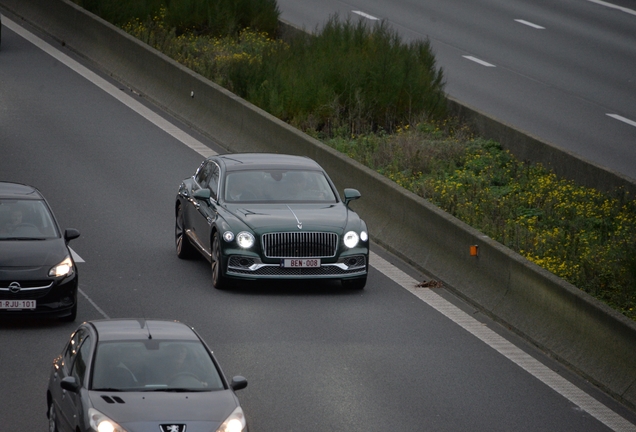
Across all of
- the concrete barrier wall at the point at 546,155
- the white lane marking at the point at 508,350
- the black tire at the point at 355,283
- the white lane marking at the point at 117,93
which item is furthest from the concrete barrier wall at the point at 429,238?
the concrete barrier wall at the point at 546,155

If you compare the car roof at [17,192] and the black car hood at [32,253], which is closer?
the black car hood at [32,253]

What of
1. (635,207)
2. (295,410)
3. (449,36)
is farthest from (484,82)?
(295,410)

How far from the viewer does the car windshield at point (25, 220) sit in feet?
49.8

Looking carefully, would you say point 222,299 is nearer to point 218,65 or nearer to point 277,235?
point 277,235

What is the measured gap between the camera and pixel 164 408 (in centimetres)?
959

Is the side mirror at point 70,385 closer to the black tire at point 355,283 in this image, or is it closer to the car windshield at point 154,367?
the car windshield at point 154,367

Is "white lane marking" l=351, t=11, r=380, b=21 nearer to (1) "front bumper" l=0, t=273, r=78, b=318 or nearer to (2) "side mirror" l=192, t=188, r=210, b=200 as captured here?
(2) "side mirror" l=192, t=188, r=210, b=200

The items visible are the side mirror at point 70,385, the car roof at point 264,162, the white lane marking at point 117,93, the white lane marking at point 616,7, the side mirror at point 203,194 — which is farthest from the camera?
the white lane marking at point 616,7

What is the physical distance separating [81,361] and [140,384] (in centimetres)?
58

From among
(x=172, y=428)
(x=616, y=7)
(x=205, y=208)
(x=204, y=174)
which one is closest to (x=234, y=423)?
(x=172, y=428)

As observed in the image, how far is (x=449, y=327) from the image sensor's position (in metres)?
15.3

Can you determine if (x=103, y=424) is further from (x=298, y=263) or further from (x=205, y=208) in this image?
(x=205, y=208)

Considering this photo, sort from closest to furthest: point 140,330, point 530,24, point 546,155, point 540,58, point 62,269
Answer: point 140,330 < point 62,269 < point 546,155 < point 540,58 < point 530,24

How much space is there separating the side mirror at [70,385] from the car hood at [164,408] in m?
0.13
